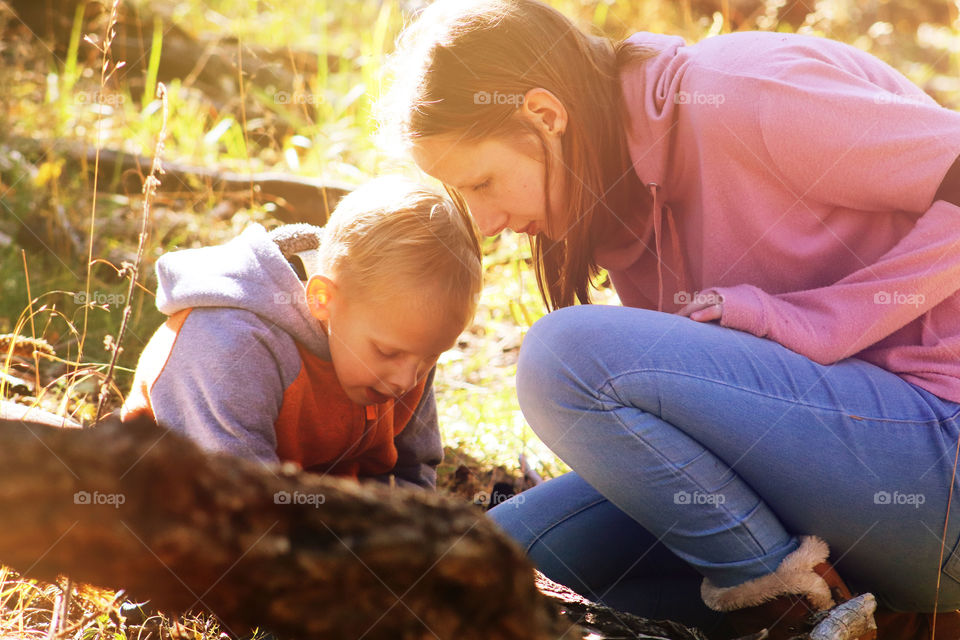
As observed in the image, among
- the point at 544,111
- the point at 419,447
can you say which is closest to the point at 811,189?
the point at 544,111

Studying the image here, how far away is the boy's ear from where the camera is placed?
206 cm

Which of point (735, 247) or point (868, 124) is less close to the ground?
point (868, 124)


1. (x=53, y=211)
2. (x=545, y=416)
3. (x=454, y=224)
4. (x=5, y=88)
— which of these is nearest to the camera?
(x=545, y=416)

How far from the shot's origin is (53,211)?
A: 3.66m

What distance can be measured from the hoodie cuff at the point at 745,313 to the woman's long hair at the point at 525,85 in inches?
16.9

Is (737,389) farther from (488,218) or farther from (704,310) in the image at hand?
(488,218)

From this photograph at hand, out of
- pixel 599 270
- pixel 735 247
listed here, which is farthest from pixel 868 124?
pixel 599 270

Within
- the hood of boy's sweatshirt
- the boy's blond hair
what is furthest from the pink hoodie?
the hood of boy's sweatshirt

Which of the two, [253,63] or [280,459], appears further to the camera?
[253,63]

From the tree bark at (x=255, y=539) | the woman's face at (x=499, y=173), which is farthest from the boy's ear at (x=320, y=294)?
the tree bark at (x=255, y=539)

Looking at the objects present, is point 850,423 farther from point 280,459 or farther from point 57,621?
point 57,621

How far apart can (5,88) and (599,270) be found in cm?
356

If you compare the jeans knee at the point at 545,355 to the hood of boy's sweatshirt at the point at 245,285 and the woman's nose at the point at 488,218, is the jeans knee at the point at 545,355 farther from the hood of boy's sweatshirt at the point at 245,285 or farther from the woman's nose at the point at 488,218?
the hood of boy's sweatshirt at the point at 245,285

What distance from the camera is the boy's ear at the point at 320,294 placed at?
2.06 metres
